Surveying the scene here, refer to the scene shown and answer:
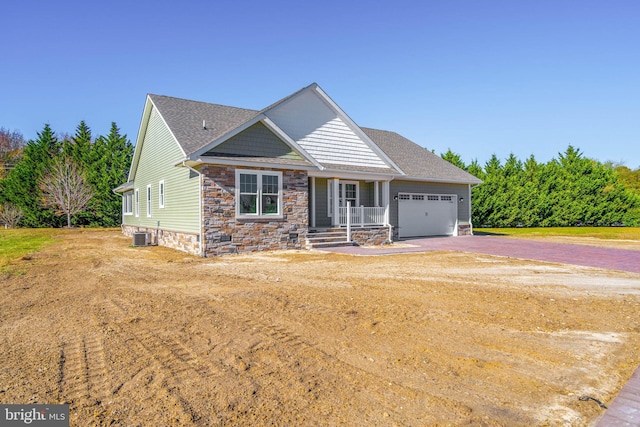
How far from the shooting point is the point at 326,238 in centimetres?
1573

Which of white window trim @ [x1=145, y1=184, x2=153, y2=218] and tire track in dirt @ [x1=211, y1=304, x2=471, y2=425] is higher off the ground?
white window trim @ [x1=145, y1=184, x2=153, y2=218]

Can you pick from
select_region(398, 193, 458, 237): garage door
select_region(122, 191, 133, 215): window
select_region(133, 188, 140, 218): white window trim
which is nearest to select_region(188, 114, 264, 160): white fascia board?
select_region(398, 193, 458, 237): garage door

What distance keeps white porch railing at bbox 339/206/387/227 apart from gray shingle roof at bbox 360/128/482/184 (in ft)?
9.33

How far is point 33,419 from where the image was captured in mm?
2910

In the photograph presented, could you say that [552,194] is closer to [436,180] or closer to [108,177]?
[436,180]

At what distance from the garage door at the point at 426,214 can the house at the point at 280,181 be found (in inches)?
2.3

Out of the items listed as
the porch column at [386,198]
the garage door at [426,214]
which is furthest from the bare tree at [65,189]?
the garage door at [426,214]

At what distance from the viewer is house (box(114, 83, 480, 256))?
44.5 feet

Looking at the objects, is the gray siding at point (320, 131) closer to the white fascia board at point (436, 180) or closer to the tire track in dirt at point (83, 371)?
the white fascia board at point (436, 180)

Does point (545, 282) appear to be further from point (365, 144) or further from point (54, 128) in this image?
point (54, 128)

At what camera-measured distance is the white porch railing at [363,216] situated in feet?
56.2

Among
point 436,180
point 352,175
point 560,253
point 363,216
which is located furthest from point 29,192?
point 560,253

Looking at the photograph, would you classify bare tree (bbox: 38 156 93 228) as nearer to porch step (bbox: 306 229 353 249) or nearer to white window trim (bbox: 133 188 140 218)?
white window trim (bbox: 133 188 140 218)

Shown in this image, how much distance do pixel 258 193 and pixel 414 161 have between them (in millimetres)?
10999
